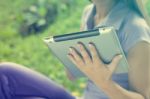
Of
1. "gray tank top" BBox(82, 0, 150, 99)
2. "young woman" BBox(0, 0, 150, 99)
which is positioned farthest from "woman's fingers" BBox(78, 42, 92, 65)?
"gray tank top" BBox(82, 0, 150, 99)

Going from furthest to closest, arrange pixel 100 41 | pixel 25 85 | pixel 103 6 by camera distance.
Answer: pixel 25 85 → pixel 103 6 → pixel 100 41

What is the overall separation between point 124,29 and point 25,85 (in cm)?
55

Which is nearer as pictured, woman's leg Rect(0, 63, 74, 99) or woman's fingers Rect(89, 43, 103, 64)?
woman's fingers Rect(89, 43, 103, 64)

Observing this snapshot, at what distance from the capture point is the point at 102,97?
1.51 m

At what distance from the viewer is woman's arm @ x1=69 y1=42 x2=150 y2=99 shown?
4.42 feet

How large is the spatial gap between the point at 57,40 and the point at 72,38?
0.06 metres

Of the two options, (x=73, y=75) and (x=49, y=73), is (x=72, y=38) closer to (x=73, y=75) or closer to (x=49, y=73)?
(x=73, y=75)

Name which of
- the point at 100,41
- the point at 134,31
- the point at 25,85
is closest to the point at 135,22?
the point at 134,31

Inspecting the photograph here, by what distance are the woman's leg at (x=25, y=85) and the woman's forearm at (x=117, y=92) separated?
0.40 m

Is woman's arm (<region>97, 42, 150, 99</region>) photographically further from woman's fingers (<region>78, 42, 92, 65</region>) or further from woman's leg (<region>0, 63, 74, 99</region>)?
woman's leg (<region>0, 63, 74, 99</region>)

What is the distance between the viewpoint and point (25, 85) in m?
1.79

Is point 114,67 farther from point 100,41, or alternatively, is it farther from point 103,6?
point 103,6

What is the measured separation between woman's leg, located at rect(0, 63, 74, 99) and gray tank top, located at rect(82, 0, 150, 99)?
0.25 metres

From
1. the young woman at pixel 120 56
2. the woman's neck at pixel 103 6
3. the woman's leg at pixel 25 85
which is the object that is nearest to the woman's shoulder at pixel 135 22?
the young woman at pixel 120 56
